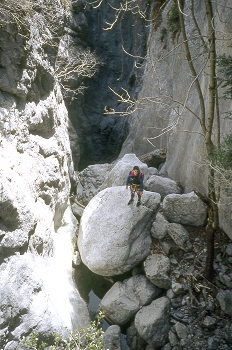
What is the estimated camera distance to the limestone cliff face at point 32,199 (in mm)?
6020

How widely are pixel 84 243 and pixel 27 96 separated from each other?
4.11 meters

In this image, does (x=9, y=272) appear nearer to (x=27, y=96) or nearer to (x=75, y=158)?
(x=27, y=96)

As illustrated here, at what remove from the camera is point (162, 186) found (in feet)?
29.4

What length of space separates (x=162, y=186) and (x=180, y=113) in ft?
10.9

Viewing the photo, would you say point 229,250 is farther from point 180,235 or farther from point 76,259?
point 76,259

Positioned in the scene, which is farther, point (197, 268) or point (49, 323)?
point (197, 268)

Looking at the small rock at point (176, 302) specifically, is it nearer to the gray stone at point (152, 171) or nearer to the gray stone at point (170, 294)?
the gray stone at point (170, 294)

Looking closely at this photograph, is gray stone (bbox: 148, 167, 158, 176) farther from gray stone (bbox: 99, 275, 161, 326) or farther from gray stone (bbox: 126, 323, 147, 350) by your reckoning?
gray stone (bbox: 126, 323, 147, 350)

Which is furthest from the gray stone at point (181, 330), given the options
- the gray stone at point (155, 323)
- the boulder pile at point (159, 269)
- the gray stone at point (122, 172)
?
the gray stone at point (122, 172)

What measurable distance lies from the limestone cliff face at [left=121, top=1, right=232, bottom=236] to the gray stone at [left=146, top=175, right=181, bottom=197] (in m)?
0.29

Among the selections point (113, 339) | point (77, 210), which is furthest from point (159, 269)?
point (77, 210)

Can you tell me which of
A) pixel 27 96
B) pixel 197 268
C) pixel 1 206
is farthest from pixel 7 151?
pixel 197 268

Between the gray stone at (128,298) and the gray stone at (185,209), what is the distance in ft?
5.62

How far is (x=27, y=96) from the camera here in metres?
7.83
